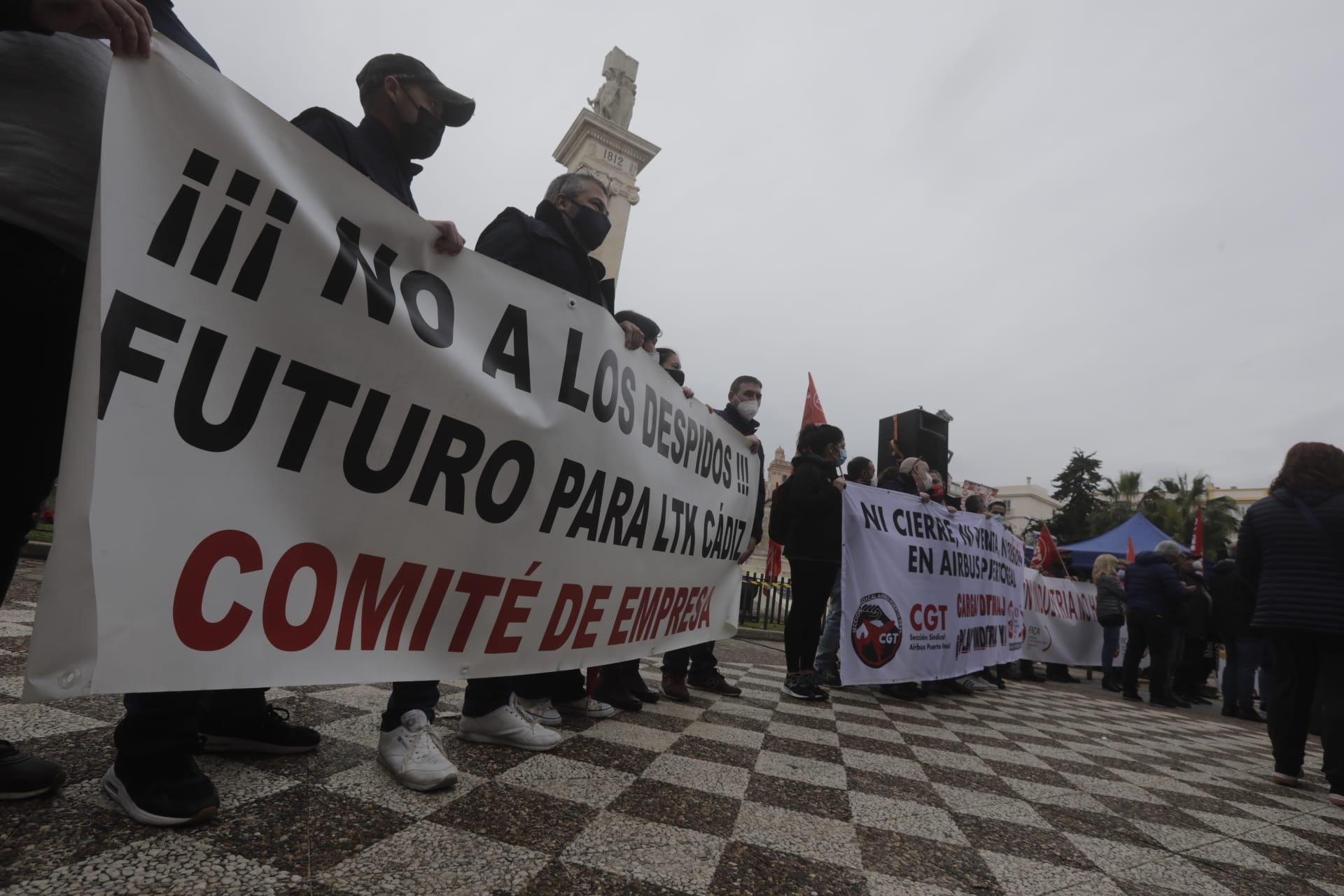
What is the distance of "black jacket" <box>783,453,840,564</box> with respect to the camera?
425cm

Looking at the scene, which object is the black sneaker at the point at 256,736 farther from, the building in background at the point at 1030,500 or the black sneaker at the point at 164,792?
the building in background at the point at 1030,500

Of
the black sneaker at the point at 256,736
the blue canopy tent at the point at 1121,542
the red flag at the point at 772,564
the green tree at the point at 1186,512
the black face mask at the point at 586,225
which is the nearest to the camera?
the black sneaker at the point at 256,736

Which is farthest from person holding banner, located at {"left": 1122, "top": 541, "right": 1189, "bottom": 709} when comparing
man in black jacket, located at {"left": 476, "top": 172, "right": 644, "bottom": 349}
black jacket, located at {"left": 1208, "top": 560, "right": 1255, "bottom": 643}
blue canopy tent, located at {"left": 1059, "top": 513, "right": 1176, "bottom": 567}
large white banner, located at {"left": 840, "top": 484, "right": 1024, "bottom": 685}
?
man in black jacket, located at {"left": 476, "top": 172, "right": 644, "bottom": 349}

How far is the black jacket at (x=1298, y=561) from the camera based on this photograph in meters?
3.29

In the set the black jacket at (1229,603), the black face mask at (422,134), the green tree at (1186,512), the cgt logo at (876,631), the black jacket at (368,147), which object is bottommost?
the cgt logo at (876,631)

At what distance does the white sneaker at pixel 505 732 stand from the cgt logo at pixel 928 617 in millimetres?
→ 3146

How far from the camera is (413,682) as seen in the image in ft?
5.61

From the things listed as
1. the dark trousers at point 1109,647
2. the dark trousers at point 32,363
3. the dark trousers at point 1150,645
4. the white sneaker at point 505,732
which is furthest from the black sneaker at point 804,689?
the dark trousers at point 1109,647

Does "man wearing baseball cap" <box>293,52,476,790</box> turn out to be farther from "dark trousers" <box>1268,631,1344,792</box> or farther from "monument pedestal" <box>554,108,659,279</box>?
"monument pedestal" <box>554,108,659,279</box>

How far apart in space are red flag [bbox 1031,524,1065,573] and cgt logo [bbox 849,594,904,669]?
5.47 metres

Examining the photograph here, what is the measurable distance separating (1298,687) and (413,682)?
445 centimetres

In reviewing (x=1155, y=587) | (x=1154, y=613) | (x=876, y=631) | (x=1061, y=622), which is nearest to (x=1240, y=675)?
(x=1154, y=613)

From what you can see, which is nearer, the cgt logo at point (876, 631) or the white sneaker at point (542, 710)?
the white sneaker at point (542, 710)

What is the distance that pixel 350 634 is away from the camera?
143 centimetres
